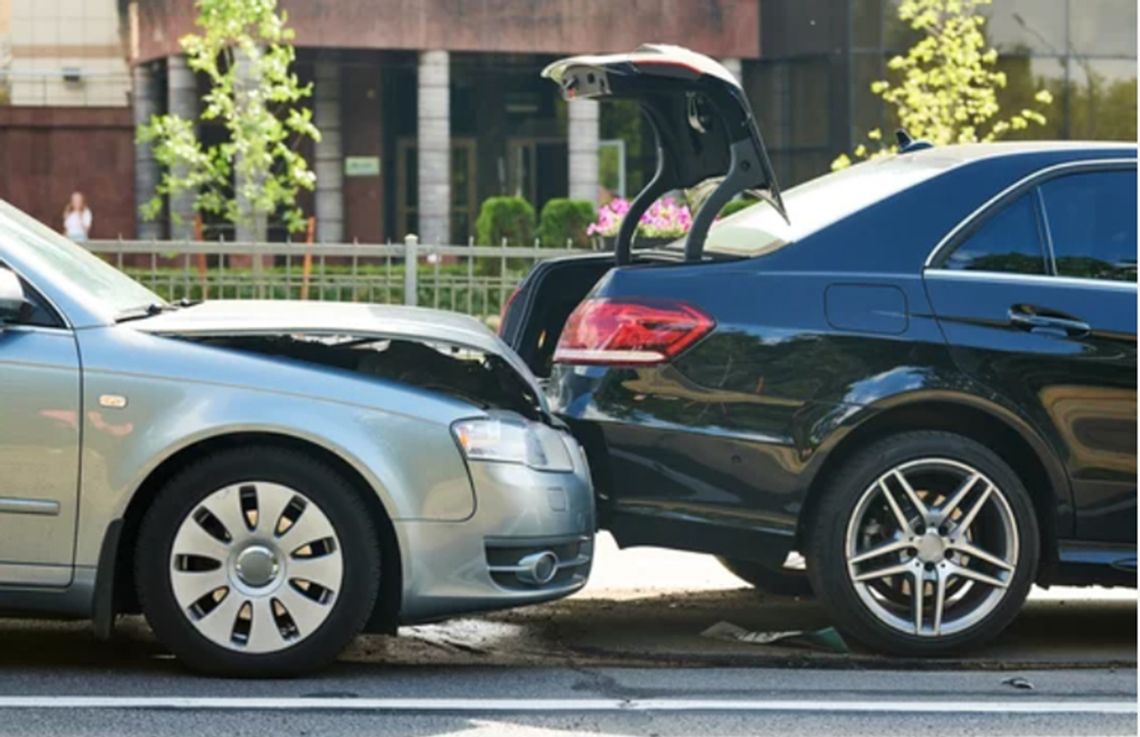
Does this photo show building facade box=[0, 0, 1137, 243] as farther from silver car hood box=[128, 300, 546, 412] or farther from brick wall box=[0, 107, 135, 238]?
silver car hood box=[128, 300, 546, 412]

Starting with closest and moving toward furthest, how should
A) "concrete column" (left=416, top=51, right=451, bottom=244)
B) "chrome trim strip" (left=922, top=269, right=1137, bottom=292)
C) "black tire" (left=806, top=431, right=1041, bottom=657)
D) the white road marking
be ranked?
the white road marking
"black tire" (left=806, top=431, right=1041, bottom=657)
"chrome trim strip" (left=922, top=269, right=1137, bottom=292)
"concrete column" (left=416, top=51, right=451, bottom=244)

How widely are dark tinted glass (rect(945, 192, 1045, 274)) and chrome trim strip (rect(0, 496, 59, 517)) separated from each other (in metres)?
2.94

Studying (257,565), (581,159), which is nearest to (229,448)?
Answer: (257,565)

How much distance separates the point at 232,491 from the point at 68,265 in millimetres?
1033

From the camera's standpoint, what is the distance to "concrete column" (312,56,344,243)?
40.0 m

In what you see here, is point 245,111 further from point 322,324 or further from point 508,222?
point 322,324

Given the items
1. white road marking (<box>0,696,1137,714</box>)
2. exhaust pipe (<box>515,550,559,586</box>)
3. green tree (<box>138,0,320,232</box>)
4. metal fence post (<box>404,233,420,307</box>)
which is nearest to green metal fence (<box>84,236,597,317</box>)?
metal fence post (<box>404,233,420,307</box>)

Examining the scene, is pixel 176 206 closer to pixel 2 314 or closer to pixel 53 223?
pixel 53 223

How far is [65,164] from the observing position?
39.8 meters

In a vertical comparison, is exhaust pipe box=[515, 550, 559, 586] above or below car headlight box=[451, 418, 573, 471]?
below

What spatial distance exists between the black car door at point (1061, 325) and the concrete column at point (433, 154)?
96.8 feet

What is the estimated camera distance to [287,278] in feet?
49.4

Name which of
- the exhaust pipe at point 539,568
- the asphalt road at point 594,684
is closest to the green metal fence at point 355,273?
the asphalt road at point 594,684

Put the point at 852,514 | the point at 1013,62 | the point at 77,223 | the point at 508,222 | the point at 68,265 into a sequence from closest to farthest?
the point at 68,265 < the point at 852,514 < the point at 508,222 < the point at 77,223 < the point at 1013,62
